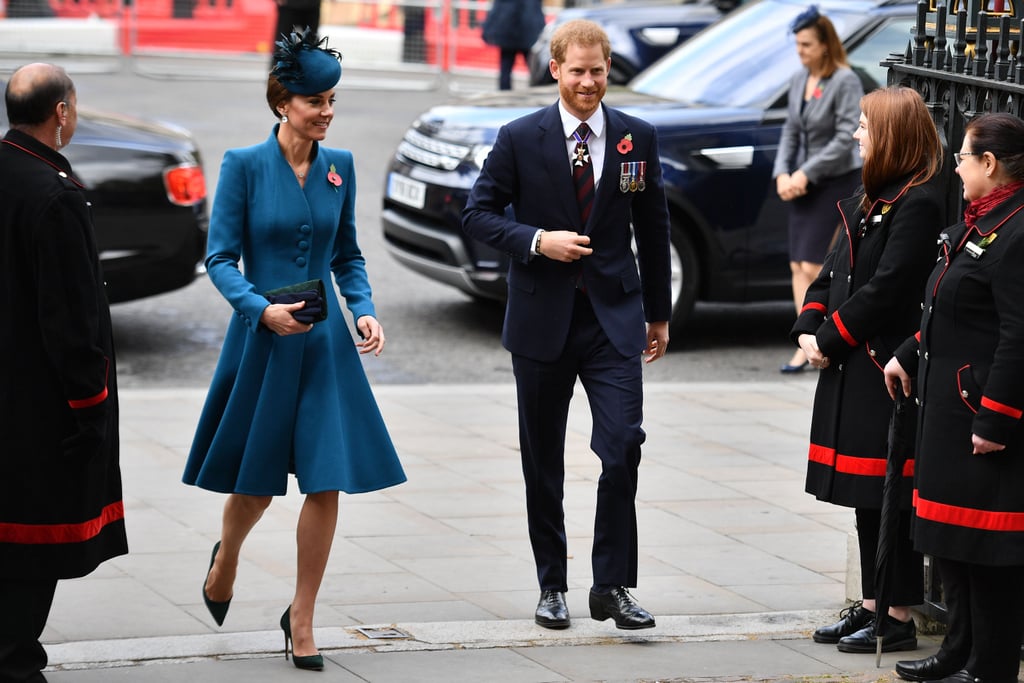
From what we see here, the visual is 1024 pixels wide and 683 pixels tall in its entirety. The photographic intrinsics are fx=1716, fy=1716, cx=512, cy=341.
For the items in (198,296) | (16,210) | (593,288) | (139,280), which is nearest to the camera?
(16,210)

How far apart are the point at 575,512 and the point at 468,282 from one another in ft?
10.4

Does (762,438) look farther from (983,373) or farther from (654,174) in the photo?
(983,373)

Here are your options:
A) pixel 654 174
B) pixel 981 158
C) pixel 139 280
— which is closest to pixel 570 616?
pixel 654 174

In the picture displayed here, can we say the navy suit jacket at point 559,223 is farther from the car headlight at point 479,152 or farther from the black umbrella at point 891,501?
the car headlight at point 479,152

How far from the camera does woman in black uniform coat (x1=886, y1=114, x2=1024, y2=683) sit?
15.0 ft

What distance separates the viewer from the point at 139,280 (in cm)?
944

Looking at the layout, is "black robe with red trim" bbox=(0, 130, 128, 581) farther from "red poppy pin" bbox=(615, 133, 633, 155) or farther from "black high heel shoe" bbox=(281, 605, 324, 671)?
"red poppy pin" bbox=(615, 133, 633, 155)

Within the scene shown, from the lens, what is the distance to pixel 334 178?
5.27 m

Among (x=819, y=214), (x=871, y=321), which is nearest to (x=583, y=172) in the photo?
(x=871, y=321)

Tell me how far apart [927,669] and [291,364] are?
2073 millimetres

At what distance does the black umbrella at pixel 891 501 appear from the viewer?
5.12 m

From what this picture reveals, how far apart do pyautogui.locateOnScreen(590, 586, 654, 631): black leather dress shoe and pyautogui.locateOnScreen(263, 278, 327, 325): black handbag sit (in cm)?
131

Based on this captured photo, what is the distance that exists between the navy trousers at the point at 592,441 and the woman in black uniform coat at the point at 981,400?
988mm

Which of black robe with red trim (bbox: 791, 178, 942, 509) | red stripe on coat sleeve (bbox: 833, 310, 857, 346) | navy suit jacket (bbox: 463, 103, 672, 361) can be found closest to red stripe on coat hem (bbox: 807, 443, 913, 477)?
black robe with red trim (bbox: 791, 178, 942, 509)
